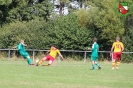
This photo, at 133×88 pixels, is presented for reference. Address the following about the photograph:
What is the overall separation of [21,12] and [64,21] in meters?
9.90

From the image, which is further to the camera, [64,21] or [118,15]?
[64,21]

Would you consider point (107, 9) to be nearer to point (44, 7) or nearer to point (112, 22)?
point (112, 22)

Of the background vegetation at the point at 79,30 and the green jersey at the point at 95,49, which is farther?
the background vegetation at the point at 79,30

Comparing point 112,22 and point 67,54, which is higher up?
point 112,22

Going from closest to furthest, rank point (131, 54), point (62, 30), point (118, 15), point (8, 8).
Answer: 1. point (131, 54)
2. point (118, 15)
3. point (62, 30)
4. point (8, 8)

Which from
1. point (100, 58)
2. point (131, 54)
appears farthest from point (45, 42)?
point (131, 54)

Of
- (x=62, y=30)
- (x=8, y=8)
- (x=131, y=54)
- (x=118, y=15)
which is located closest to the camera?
(x=131, y=54)

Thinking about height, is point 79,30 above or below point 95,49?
below

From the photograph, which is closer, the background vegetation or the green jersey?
the green jersey

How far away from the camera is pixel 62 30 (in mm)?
50781

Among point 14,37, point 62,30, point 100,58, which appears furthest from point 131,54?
point 14,37

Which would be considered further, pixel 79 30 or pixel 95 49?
pixel 79 30

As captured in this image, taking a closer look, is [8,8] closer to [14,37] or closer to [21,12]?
[21,12]

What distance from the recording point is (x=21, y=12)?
5944cm
